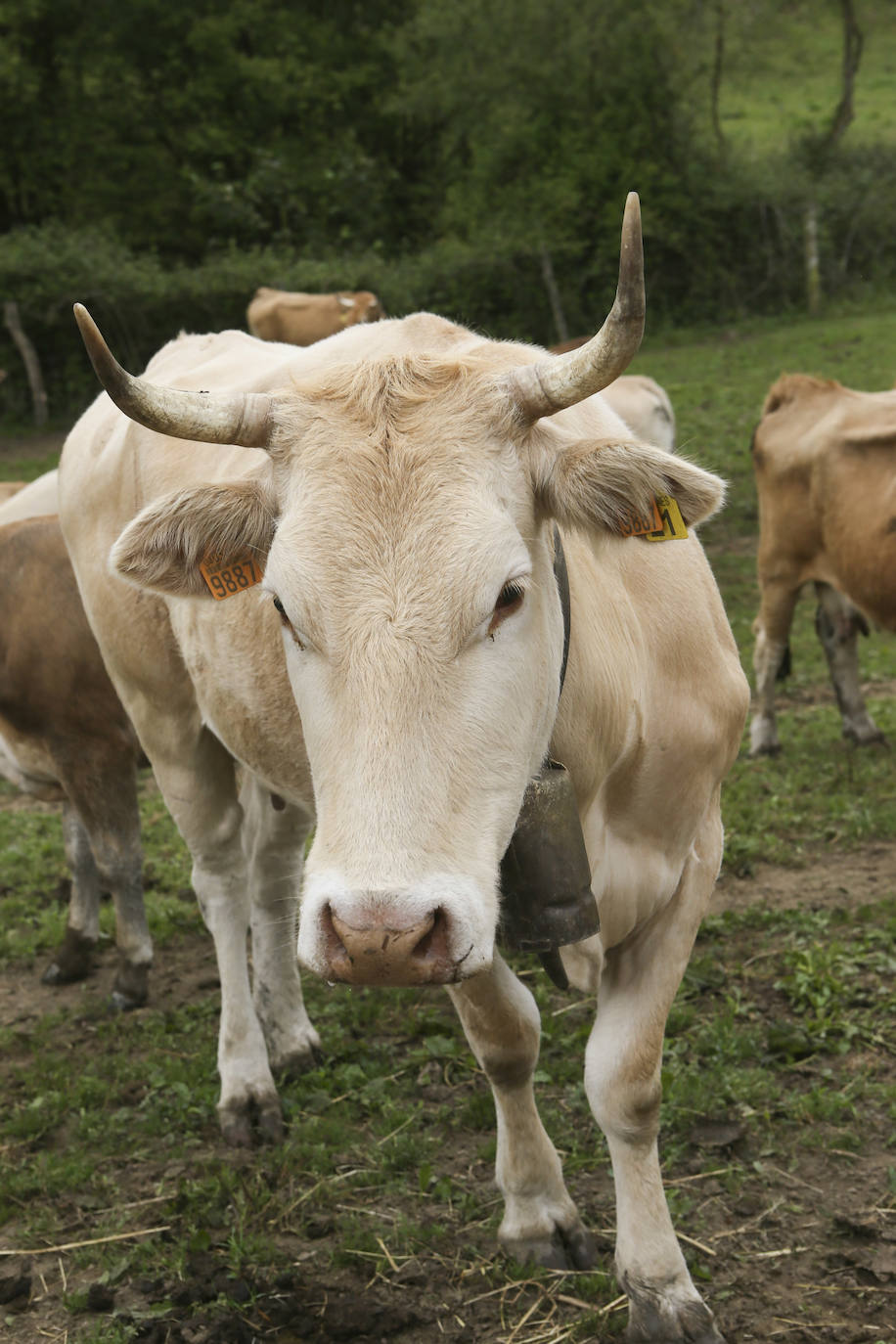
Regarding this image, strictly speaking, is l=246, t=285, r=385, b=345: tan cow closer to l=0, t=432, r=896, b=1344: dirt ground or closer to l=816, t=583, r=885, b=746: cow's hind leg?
l=816, t=583, r=885, b=746: cow's hind leg

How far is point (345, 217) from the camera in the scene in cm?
3103

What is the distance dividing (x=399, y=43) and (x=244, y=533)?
33.4 m

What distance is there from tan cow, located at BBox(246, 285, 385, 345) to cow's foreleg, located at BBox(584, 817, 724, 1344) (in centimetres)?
1343

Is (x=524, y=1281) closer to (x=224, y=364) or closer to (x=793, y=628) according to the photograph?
(x=224, y=364)

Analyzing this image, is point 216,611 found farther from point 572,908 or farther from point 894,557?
point 894,557

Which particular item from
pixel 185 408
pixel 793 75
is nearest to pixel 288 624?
pixel 185 408

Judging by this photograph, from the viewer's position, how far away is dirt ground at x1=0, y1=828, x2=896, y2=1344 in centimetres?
310

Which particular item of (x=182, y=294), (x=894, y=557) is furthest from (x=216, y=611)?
(x=182, y=294)

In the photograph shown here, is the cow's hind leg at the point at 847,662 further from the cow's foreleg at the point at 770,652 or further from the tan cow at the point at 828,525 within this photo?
the cow's foreleg at the point at 770,652

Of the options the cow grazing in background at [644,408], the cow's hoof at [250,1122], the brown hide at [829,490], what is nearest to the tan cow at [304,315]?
the cow grazing in background at [644,408]

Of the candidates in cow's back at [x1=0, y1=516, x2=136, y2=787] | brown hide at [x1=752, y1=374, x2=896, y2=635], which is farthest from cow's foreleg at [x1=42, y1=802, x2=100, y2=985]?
brown hide at [x1=752, y1=374, x2=896, y2=635]

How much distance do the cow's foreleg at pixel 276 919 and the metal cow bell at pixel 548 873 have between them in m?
1.76

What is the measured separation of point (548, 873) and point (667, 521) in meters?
0.76

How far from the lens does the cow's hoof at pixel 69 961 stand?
5.37m
